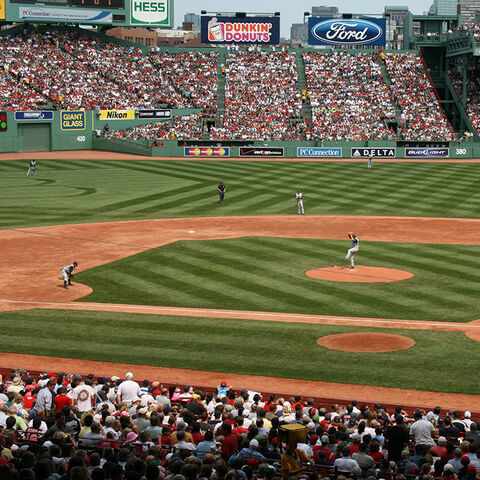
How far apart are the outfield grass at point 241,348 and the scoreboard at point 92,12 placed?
6159cm

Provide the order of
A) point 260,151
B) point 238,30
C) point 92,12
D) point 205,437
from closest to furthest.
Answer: point 205,437 < point 260,151 < point 92,12 < point 238,30

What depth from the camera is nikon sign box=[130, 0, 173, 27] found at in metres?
85.7

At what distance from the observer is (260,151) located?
73.8 metres

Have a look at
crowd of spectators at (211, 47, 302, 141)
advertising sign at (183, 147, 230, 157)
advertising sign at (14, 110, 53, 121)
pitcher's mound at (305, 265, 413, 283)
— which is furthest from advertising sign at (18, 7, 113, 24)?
pitcher's mound at (305, 265, 413, 283)

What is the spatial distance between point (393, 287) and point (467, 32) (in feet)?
203

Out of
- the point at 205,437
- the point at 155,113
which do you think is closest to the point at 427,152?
the point at 155,113

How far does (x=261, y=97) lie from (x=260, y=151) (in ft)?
39.1

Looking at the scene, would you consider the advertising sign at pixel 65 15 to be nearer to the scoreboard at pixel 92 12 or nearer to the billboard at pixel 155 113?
the scoreboard at pixel 92 12

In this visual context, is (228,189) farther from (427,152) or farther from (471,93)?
(471,93)

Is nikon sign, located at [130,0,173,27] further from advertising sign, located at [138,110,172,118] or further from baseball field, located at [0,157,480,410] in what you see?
baseball field, located at [0,157,480,410]

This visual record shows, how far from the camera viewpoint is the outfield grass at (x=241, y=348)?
742 inches

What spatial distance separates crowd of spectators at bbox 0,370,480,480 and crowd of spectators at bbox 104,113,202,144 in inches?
2479

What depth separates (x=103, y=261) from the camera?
32.2m

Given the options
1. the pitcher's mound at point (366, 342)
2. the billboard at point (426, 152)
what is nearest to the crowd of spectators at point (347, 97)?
the billboard at point (426, 152)
